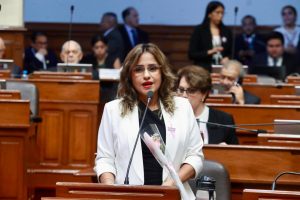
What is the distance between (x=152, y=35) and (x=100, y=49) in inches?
141

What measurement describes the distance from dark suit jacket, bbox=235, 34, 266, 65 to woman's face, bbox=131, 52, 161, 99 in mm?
7895

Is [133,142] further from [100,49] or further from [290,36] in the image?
[290,36]

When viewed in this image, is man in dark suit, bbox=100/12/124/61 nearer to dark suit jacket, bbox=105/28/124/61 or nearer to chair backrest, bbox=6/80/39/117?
dark suit jacket, bbox=105/28/124/61

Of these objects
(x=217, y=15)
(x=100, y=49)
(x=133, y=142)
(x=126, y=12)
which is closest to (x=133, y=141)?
(x=133, y=142)

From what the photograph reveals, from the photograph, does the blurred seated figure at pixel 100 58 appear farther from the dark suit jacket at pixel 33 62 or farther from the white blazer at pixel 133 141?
the white blazer at pixel 133 141

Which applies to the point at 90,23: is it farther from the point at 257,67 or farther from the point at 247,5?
the point at 257,67

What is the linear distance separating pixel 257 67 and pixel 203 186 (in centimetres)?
663

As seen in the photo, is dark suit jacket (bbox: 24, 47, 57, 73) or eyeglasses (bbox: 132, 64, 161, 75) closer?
eyeglasses (bbox: 132, 64, 161, 75)

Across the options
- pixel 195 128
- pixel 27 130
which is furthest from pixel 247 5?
pixel 195 128

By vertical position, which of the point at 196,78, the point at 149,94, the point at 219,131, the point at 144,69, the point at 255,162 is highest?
the point at 144,69

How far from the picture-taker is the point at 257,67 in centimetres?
1141

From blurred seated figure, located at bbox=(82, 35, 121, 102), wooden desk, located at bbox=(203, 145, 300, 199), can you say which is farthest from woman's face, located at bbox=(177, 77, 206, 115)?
→ blurred seated figure, located at bbox=(82, 35, 121, 102)

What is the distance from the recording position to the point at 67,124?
9.07 m

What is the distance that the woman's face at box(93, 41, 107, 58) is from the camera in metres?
11.4
